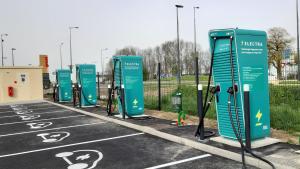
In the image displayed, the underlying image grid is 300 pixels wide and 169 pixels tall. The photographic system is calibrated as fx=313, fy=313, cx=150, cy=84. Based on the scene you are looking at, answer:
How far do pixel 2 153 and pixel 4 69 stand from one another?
55.2ft

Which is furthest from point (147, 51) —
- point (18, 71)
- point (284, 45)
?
point (18, 71)

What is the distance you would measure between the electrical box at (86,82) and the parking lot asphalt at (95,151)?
5608 mm

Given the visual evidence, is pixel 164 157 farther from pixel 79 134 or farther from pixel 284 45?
pixel 284 45

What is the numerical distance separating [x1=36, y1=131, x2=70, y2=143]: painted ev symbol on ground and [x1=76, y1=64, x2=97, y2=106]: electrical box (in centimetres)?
638

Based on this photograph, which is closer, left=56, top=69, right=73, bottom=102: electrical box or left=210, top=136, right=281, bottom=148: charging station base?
left=210, top=136, right=281, bottom=148: charging station base

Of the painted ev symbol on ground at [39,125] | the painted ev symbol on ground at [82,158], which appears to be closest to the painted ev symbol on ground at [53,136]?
the painted ev symbol on ground at [39,125]

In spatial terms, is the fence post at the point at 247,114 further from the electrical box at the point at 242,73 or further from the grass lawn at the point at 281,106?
the grass lawn at the point at 281,106

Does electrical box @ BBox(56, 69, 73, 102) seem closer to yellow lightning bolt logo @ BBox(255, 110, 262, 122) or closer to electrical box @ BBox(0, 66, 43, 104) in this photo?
electrical box @ BBox(0, 66, 43, 104)

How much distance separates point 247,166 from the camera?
5.40 metres

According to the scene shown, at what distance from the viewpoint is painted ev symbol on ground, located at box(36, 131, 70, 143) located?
326 inches

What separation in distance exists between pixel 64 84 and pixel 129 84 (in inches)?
412

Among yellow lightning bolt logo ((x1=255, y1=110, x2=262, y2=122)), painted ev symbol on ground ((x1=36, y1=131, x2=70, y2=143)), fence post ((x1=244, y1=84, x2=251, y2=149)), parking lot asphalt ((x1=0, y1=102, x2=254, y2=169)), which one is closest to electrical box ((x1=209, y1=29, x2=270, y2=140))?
yellow lightning bolt logo ((x1=255, y1=110, x2=262, y2=122))

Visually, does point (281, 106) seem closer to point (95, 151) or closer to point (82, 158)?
point (95, 151)

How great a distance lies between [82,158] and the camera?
247 inches
